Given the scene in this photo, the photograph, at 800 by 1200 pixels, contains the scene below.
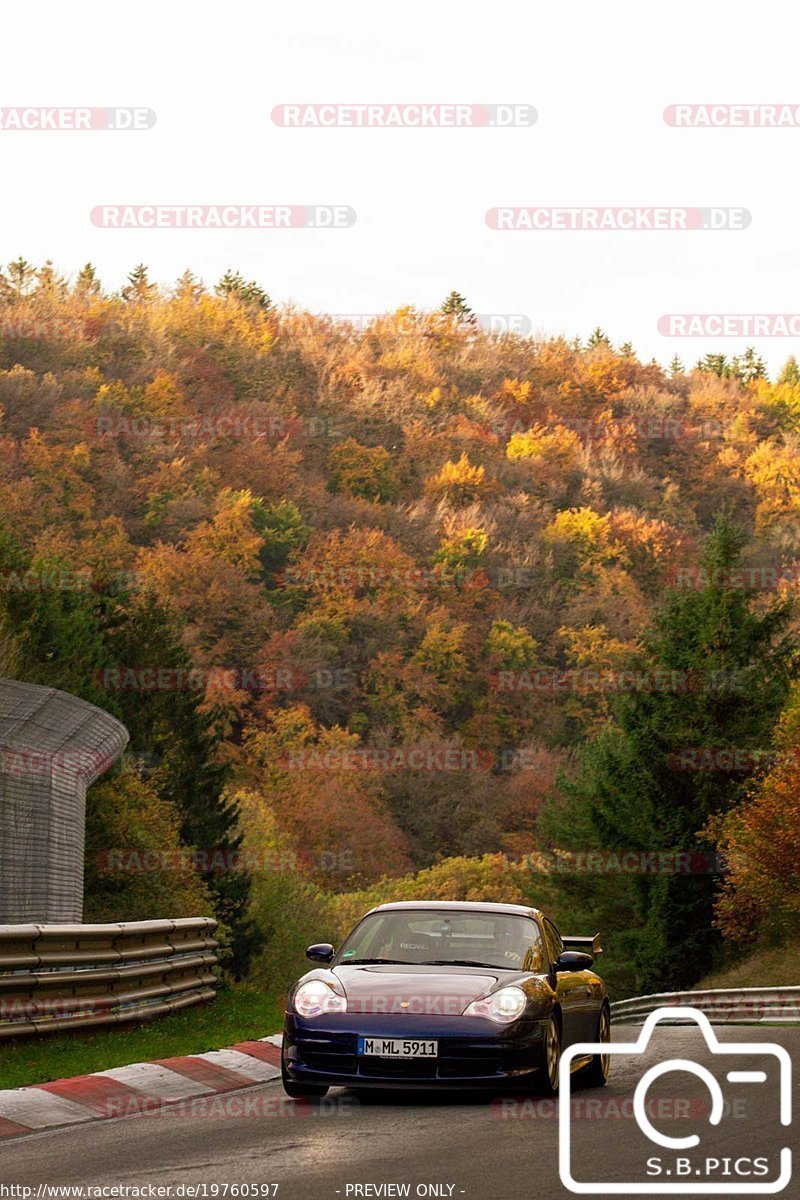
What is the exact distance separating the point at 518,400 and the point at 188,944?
129565 millimetres

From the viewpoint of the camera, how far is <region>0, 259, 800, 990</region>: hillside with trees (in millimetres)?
54281

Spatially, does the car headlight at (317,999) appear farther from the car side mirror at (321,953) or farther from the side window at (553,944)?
the side window at (553,944)

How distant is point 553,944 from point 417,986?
1.94 metres

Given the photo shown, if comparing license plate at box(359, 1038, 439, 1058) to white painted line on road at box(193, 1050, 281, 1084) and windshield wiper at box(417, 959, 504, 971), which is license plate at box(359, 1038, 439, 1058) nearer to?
windshield wiper at box(417, 959, 504, 971)

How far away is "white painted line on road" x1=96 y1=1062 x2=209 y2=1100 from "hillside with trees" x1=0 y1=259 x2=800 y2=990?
20487 mm

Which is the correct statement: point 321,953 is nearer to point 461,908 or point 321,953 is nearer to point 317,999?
point 317,999

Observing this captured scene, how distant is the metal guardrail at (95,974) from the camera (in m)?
12.8

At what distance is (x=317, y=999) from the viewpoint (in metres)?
11.8

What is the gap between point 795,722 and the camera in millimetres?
52531


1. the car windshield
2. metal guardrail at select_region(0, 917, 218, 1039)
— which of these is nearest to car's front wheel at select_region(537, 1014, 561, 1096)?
the car windshield

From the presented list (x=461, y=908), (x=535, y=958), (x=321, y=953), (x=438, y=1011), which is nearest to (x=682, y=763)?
(x=461, y=908)

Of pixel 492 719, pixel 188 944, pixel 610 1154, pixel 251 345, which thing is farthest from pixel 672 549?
pixel 610 1154

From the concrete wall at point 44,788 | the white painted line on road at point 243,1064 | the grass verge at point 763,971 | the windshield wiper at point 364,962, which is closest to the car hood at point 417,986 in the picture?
the windshield wiper at point 364,962

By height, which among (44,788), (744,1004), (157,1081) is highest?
(44,788)
